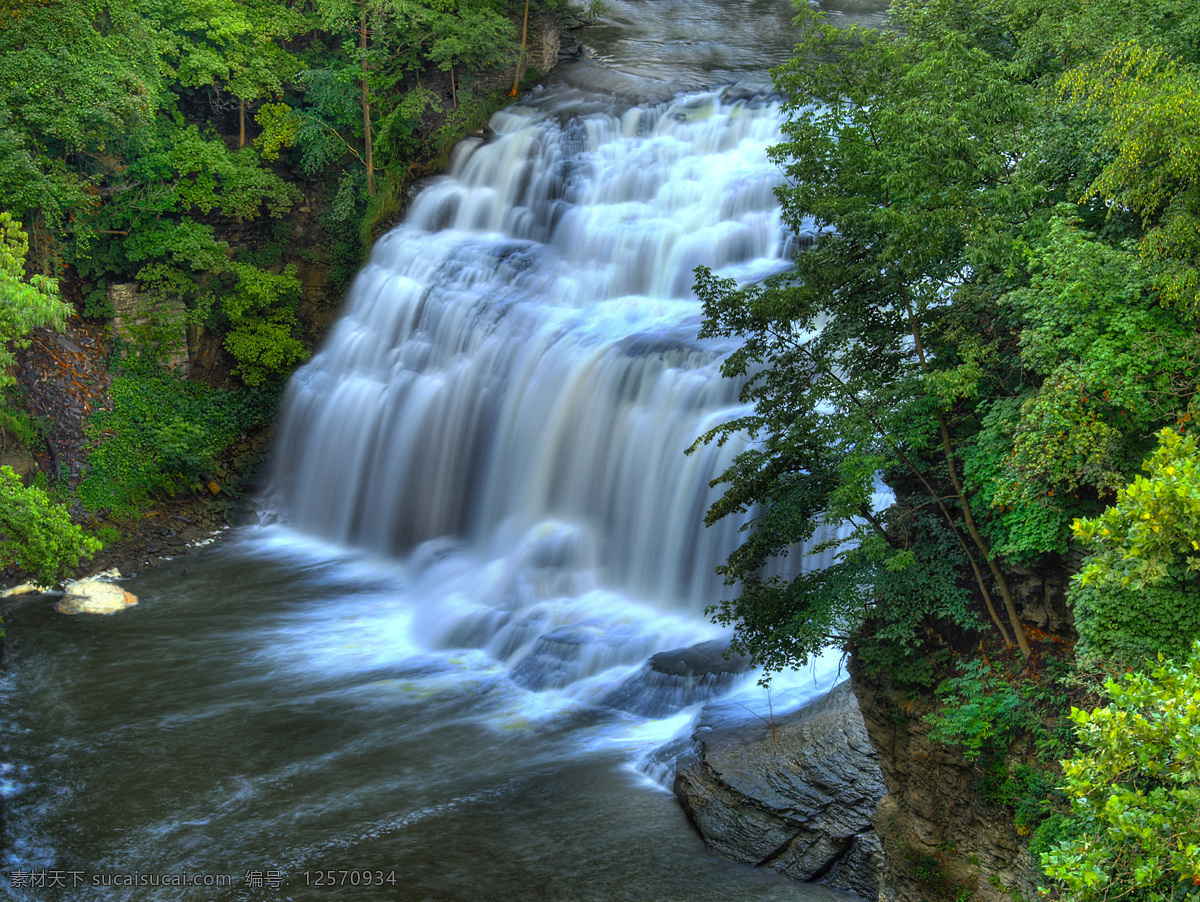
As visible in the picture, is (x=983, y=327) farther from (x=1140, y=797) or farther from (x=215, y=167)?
(x=215, y=167)

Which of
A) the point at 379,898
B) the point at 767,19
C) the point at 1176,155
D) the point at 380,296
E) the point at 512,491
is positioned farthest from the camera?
the point at 767,19

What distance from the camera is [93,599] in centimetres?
1911

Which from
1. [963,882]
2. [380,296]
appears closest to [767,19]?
[380,296]

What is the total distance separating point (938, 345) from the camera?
36.6 ft

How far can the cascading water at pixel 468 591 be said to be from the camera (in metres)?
11.8

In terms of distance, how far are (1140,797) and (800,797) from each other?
18.8ft

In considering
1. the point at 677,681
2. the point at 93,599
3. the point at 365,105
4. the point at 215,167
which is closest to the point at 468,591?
the point at 677,681

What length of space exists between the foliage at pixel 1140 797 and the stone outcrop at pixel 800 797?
A: 4.53 metres

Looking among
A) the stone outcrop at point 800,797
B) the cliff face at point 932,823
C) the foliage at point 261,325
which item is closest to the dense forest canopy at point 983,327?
the cliff face at point 932,823

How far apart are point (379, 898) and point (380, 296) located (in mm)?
17092

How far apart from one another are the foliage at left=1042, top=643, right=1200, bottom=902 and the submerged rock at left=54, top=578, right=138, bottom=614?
18.0 meters

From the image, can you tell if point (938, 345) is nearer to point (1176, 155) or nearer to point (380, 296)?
point (1176, 155)

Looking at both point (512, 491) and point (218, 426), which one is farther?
point (218, 426)

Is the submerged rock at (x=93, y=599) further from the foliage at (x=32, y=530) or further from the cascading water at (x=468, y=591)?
the foliage at (x=32, y=530)
